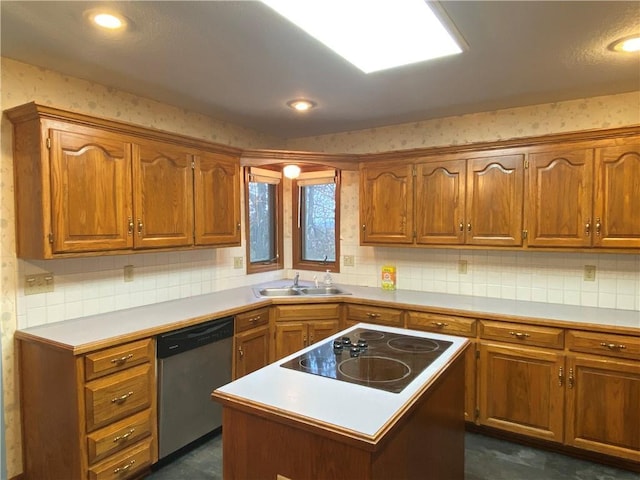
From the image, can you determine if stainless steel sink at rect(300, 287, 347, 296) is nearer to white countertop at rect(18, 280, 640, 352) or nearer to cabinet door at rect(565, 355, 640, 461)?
white countertop at rect(18, 280, 640, 352)

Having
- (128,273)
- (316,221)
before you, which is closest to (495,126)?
(316,221)

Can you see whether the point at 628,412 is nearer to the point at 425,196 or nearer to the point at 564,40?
the point at 425,196

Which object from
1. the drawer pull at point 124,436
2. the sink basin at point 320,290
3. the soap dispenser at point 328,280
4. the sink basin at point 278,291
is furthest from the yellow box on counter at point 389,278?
the drawer pull at point 124,436

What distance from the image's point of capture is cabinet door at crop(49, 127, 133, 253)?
7.48 ft

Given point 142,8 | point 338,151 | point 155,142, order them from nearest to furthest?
point 142,8
point 155,142
point 338,151

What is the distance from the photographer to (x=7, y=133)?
2365mm

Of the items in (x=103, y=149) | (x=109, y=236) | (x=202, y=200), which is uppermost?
(x=103, y=149)

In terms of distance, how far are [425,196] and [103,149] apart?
2.38m

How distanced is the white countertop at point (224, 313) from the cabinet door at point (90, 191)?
0.48 m

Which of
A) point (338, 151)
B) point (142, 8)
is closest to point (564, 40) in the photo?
point (142, 8)

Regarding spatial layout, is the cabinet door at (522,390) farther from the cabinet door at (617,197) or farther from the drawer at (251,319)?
the drawer at (251,319)

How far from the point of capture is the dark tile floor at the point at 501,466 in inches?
99.3

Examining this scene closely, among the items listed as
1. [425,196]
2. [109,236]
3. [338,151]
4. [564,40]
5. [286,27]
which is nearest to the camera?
[286,27]

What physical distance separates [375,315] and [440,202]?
3.48 feet
